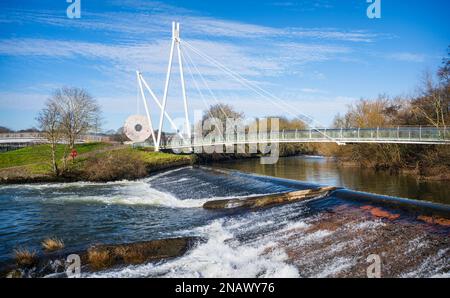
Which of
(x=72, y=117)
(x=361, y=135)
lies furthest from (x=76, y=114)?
(x=361, y=135)

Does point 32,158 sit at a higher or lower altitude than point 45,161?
higher

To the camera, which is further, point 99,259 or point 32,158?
point 32,158

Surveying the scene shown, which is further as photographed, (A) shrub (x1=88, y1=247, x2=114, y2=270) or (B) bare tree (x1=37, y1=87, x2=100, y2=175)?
(B) bare tree (x1=37, y1=87, x2=100, y2=175)

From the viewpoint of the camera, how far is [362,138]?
2716 centimetres

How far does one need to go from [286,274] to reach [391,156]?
27119 mm

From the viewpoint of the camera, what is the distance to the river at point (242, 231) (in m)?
7.75

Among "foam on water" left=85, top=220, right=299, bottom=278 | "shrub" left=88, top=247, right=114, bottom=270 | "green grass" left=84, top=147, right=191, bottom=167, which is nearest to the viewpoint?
"foam on water" left=85, top=220, right=299, bottom=278

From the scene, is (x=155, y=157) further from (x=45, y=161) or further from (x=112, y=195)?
(x=112, y=195)

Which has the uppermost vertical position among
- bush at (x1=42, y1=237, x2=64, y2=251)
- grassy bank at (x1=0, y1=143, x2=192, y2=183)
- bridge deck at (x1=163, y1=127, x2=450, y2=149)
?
bridge deck at (x1=163, y1=127, x2=450, y2=149)

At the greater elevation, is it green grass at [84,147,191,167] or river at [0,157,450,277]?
green grass at [84,147,191,167]

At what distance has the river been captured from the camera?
7.75 meters

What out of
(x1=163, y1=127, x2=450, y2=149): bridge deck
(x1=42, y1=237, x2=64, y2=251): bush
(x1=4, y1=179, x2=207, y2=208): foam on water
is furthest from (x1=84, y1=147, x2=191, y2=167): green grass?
(x1=42, y1=237, x2=64, y2=251): bush

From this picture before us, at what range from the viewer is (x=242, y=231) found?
420 inches

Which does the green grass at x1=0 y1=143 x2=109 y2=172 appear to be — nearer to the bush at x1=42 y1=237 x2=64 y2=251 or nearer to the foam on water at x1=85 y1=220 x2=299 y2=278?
the bush at x1=42 y1=237 x2=64 y2=251
